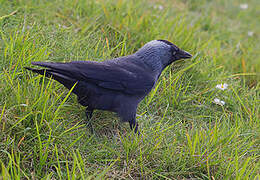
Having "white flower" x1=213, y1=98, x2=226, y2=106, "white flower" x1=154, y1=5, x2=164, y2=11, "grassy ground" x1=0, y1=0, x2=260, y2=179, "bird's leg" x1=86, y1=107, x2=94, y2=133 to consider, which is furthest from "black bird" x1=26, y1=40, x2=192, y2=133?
"white flower" x1=154, y1=5, x2=164, y2=11

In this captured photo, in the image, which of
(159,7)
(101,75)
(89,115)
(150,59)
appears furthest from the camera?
(159,7)

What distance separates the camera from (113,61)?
313 centimetres

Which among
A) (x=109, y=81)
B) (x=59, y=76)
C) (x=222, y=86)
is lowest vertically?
(x=222, y=86)

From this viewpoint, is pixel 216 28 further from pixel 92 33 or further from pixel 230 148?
pixel 230 148

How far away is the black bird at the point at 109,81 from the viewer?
9.07ft

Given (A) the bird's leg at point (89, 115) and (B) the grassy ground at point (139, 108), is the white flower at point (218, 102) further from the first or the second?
(A) the bird's leg at point (89, 115)

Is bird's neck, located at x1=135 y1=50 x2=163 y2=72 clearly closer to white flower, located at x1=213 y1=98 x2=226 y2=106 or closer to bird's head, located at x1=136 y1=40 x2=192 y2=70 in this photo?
bird's head, located at x1=136 y1=40 x2=192 y2=70

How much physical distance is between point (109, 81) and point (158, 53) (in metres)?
0.74

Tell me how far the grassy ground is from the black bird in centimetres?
15

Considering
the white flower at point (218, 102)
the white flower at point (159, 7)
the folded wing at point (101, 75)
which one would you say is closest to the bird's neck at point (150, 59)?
the folded wing at point (101, 75)

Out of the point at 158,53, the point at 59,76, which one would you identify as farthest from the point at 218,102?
the point at 59,76

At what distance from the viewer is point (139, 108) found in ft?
11.2

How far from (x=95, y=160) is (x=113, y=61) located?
3.31ft

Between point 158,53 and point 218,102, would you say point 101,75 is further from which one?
point 218,102
